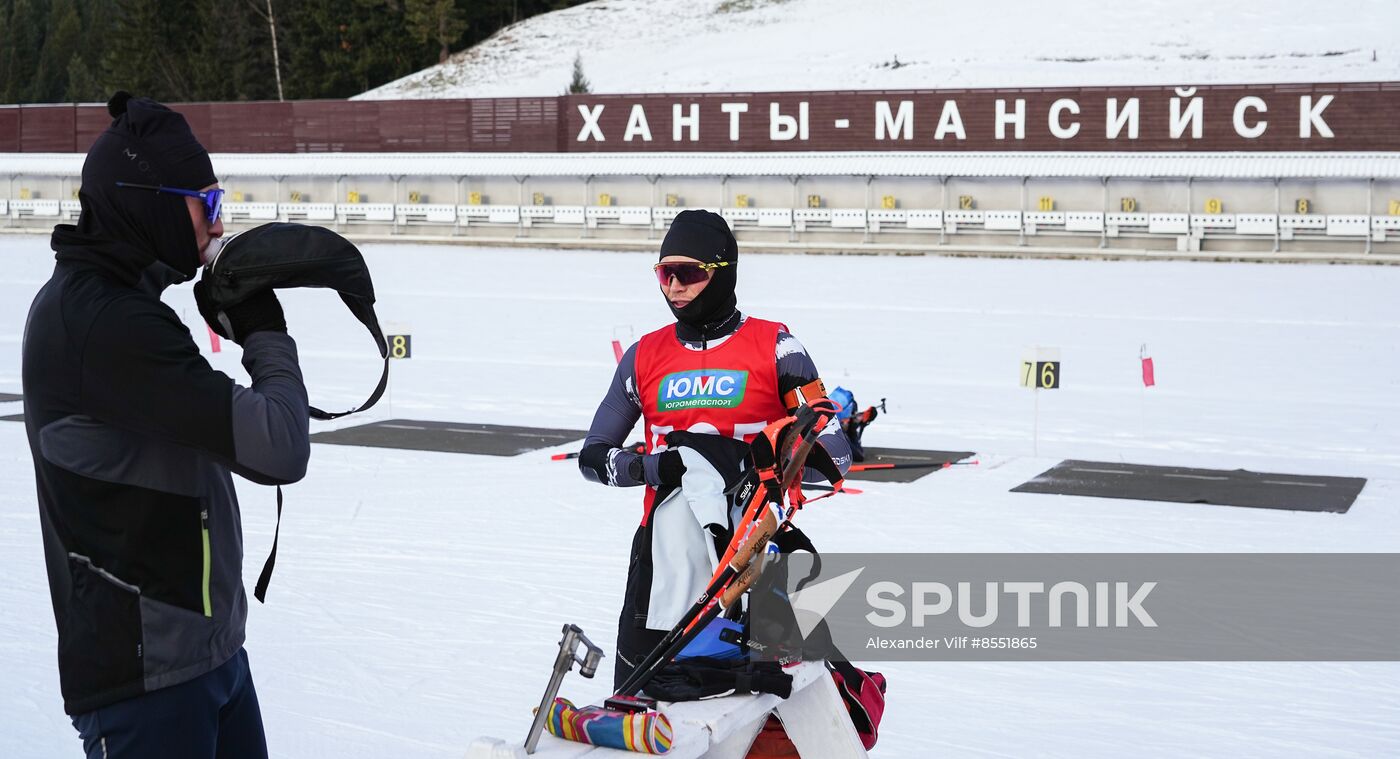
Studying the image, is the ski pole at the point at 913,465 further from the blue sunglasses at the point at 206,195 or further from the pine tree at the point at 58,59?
the pine tree at the point at 58,59

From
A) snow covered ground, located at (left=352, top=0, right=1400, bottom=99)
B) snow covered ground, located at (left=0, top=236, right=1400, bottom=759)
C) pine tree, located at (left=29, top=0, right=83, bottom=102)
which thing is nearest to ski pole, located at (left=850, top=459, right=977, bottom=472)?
snow covered ground, located at (left=0, top=236, right=1400, bottom=759)

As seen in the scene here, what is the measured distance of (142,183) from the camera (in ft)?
8.35

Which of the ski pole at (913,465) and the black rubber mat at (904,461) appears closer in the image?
the black rubber mat at (904,461)

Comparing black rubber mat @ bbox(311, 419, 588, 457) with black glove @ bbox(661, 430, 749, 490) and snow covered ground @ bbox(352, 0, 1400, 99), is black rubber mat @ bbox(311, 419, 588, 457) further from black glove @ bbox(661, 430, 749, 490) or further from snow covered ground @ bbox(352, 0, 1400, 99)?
snow covered ground @ bbox(352, 0, 1400, 99)

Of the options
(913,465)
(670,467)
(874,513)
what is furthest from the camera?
(913,465)

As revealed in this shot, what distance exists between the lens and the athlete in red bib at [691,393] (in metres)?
3.58

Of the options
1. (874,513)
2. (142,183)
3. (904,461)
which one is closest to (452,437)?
(904,461)

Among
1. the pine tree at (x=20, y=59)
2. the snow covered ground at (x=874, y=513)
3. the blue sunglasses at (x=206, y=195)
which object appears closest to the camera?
the blue sunglasses at (x=206, y=195)

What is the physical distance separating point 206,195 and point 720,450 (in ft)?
4.72

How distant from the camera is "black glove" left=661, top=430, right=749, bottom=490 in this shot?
140 inches

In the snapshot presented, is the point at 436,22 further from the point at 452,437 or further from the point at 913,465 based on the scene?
the point at 913,465

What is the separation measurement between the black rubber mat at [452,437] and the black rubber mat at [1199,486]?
3986 millimetres

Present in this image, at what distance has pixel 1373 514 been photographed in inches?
358

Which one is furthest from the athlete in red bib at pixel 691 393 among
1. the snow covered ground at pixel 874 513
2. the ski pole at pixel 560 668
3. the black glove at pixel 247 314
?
the snow covered ground at pixel 874 513
